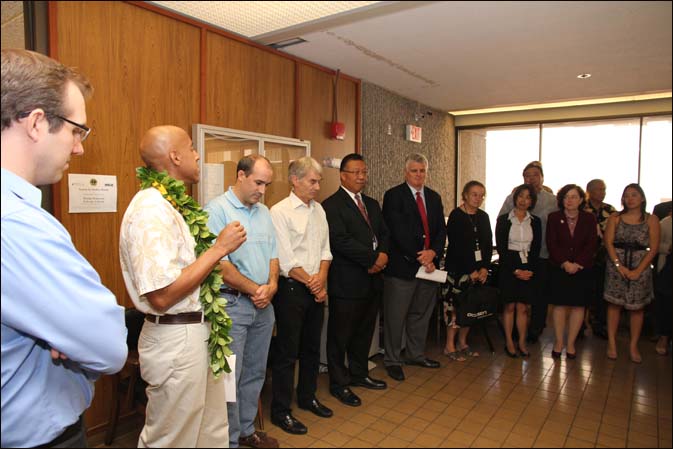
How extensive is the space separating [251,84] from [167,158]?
1087mm

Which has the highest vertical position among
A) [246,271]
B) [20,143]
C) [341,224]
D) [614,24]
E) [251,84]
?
[251,84]

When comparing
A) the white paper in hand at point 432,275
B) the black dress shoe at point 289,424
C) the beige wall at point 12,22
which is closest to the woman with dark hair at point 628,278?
the white paper in hand at point 432,275

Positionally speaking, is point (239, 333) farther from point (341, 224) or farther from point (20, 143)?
point (20, 143)

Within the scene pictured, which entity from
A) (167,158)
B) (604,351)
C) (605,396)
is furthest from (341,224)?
(604,351)

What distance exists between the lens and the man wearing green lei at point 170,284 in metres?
1.00

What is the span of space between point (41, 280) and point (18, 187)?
0.13 m

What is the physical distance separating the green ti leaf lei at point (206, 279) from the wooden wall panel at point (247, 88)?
824mm

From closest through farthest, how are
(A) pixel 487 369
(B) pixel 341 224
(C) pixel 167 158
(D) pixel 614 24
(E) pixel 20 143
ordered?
(E) pixel 20 143 < (D) pixel 614 24 < (C) pixel 167 158 < (B) pixel 341 224 < (A) pixel 487 369

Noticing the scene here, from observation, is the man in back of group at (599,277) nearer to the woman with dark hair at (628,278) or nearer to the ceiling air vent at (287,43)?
the woman with dark hair at (628,278)

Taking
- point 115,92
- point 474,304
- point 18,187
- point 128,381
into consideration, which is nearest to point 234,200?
point 115,92

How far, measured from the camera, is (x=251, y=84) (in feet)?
6.63

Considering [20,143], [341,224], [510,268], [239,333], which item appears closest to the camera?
[20,143]

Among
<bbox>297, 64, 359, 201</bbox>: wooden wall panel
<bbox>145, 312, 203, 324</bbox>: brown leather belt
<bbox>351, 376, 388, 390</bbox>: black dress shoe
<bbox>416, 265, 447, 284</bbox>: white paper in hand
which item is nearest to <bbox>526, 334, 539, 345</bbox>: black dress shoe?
<bbox>416, 265, 447, 284</bbox>: white paper in hand

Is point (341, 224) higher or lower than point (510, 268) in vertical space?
higher
